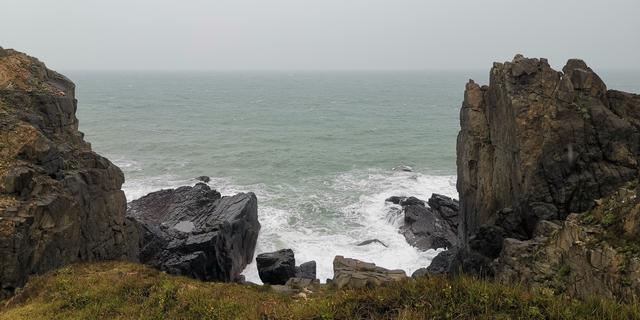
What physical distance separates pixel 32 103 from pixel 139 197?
23.7 m

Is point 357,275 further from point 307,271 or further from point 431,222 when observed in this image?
point 431,222

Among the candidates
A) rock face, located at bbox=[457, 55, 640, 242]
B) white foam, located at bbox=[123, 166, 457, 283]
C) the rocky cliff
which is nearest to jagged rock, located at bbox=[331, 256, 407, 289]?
the rocky cliff

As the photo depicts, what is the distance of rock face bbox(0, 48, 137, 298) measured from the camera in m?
19.0

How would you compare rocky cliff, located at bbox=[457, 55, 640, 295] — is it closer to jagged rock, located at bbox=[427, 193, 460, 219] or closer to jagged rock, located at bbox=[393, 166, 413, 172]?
jagged rock, located at bbox=[427, 193, 460, 219]

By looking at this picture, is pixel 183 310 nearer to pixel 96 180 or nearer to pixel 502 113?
pixel 96 180

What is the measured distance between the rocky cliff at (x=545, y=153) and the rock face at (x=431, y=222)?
9521 millimetres

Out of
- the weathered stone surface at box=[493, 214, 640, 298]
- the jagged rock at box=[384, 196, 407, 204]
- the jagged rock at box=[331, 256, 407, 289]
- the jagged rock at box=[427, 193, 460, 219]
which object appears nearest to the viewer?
the weathered stone surface at box=[493, 214, 640, 298]

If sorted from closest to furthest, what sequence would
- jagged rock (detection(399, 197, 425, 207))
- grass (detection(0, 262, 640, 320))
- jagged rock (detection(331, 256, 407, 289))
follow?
grass (detection(0, 262, 640, 320))
jagged rock (detection(331, 256, 407, 289))
jagged rock (detection(399, 197, 425, 207))

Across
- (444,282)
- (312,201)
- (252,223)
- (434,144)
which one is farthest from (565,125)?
(434,144)

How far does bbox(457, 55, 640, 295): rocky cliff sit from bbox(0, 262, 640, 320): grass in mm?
8060

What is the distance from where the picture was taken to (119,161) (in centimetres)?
6253

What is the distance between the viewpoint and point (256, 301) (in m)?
16.0

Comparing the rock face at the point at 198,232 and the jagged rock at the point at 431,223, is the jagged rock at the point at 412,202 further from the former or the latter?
the rock face at the point at 198,232

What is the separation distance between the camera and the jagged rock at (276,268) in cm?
2844
